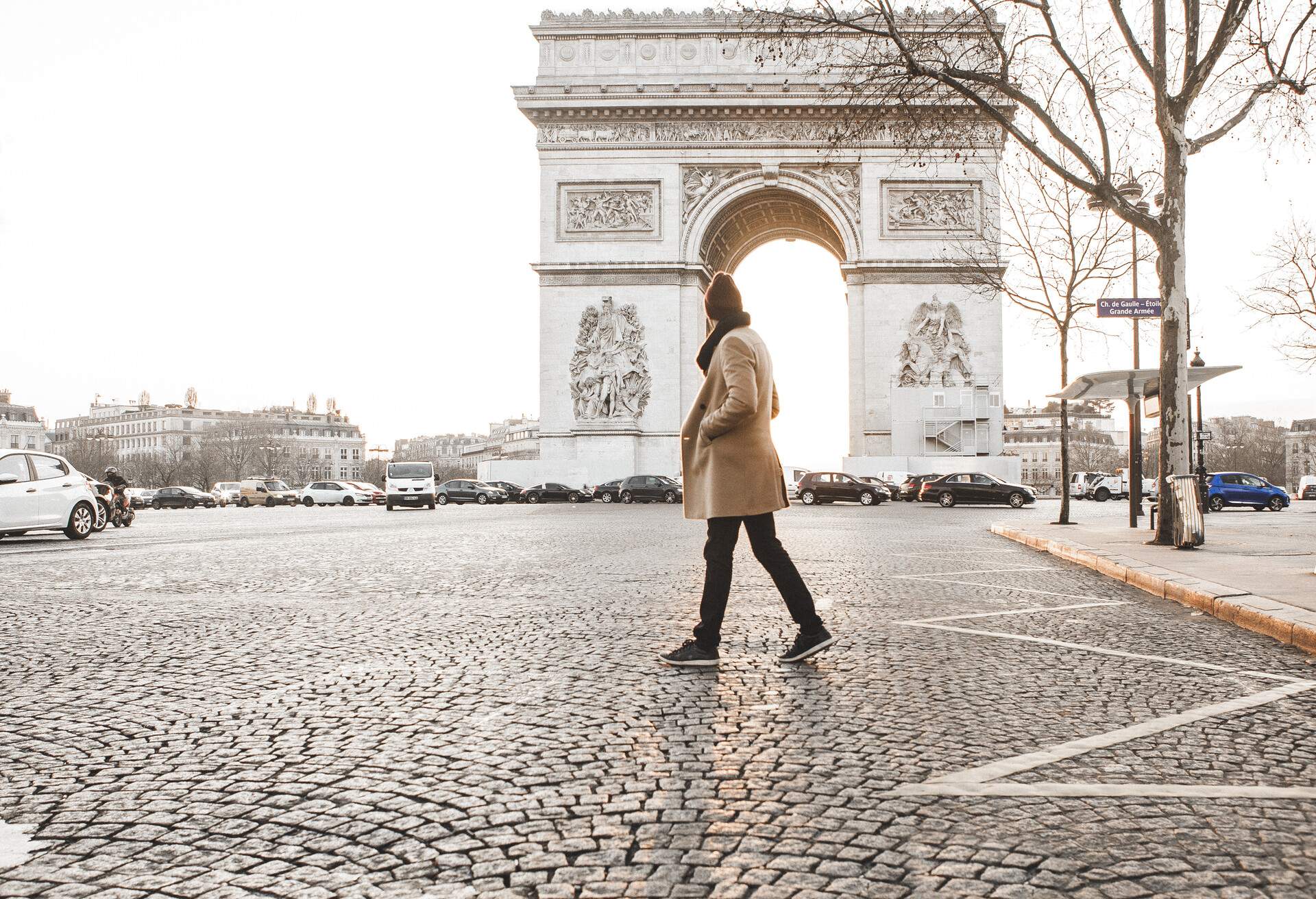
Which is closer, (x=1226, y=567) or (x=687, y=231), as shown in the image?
(x=1226, y=567)

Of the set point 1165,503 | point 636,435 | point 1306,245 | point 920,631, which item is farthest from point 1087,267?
point 920,631

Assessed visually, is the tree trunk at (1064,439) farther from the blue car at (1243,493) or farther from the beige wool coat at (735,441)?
the blue car at (1243,493)

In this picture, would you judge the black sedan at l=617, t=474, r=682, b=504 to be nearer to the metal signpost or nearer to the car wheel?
the metal signpost

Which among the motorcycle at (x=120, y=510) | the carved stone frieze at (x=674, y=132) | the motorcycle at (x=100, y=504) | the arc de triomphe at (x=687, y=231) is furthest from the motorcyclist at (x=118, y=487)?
the carved stone frieze at (x=674, y=132)

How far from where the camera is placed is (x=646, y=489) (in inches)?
1460

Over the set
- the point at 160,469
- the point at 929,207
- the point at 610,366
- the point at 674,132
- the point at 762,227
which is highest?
the point at 674,132

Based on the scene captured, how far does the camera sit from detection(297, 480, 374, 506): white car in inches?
2111

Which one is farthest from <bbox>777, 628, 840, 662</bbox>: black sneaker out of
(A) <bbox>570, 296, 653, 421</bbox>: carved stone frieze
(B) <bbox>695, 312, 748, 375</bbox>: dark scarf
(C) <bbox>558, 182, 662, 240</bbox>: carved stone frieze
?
(C) <bbox>558, 182, 662, 240</bbox>: carved stone frieze

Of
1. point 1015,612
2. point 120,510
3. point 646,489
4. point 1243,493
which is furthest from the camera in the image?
point 646,489

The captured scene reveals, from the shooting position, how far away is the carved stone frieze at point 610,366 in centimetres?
3812

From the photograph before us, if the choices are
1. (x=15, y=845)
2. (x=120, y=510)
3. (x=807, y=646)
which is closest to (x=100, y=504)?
(x=120, y=510)

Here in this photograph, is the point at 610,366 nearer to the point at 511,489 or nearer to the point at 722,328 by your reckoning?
the point at 511,489

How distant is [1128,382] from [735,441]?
42.8 feet

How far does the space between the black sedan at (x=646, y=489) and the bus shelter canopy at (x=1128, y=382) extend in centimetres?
1973
